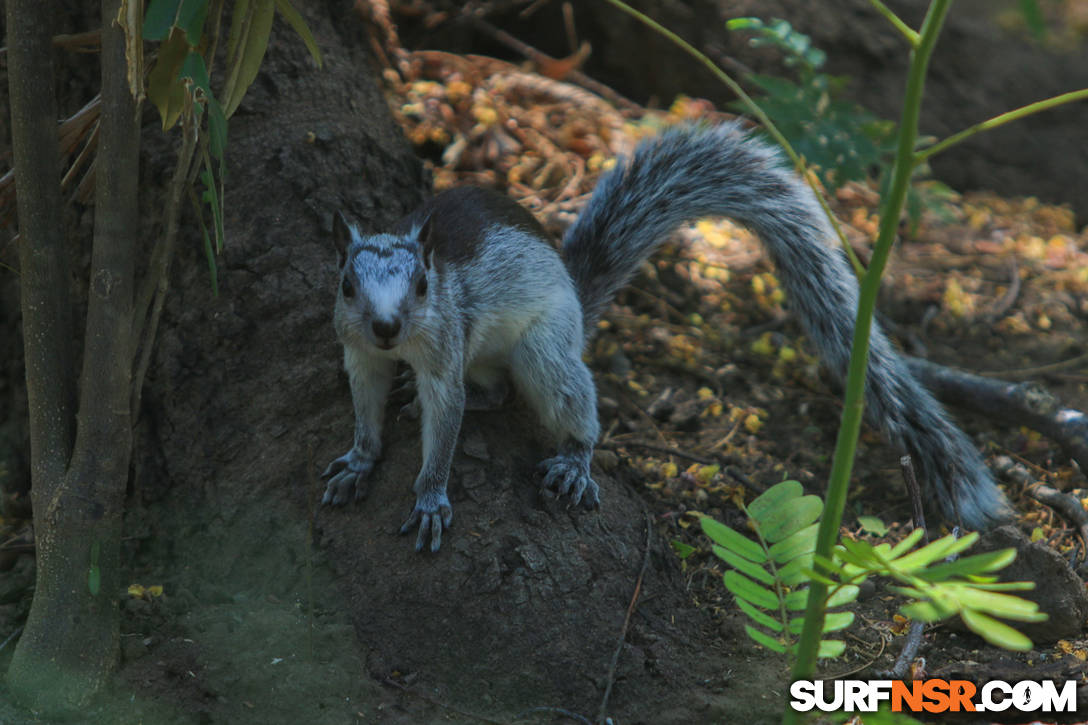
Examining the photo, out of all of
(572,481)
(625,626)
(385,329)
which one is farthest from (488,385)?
(625,626)

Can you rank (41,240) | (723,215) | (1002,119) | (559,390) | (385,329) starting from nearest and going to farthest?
(1002,119) → (41,240) → (385,329) → (559,390) → (723,215)

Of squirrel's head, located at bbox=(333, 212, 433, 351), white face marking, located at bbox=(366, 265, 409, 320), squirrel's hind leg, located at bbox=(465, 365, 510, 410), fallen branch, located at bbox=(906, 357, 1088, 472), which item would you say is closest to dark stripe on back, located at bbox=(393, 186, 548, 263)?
squirrel's head, located at bbox=(333, 212, 433, 351)

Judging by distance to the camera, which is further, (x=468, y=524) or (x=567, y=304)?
(x=567, y=304)

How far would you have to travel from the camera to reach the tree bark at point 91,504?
A: 80.6 inches

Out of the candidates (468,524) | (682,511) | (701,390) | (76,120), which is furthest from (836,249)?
(76,120)

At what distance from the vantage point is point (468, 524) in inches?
98.7

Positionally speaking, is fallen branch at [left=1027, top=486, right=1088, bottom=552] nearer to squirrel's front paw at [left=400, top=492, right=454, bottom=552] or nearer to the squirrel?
the squirrel

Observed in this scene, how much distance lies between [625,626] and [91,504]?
1.19 meters

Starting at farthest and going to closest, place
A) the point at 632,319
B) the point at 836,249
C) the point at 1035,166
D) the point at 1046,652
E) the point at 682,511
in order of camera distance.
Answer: the point at 1035,166
the point at 632,319
the point at 836,249
the point at 682,511
the point at 1046,652

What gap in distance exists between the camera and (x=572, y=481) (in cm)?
269

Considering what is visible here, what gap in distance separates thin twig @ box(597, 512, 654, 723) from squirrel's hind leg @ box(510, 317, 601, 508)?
0.18m

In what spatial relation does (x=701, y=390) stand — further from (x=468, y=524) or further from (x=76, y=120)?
(x=76, y=120)

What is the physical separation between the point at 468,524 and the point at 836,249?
1.53 meters

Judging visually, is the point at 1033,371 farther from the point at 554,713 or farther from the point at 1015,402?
the point at 554,713
